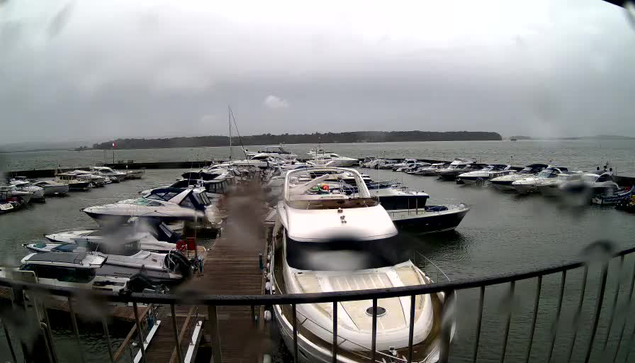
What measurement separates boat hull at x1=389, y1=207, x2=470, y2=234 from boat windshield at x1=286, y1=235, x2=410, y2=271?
7.77 m

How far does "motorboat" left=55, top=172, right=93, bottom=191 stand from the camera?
2606 cm

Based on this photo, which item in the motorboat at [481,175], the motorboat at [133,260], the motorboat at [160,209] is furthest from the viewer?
the motorboat at [481,175]

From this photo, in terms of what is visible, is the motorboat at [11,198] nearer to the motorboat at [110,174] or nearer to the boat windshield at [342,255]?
the motorboat at [110,174]

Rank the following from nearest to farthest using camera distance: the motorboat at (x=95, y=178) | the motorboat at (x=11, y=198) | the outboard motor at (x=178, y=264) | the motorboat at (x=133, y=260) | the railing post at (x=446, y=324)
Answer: the railing post at (x=446, y=324) → the motorboat at (x=133, y=260) → the outboard motor at (x=178, y=264) → the motorboat at (x=11, y=198) → the motorboat at (x=95, y=178)

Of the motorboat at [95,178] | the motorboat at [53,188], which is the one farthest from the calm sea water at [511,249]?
the motorboat at [95,178]

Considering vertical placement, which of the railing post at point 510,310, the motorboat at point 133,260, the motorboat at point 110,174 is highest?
the railing post at point 510,310

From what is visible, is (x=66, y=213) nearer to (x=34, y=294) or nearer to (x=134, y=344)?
(x=134, y=344)

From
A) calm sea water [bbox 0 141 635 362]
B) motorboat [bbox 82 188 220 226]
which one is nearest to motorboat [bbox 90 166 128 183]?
calm sea water [bbox 0 141 635 362]

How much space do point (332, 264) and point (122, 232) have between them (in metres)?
7.90

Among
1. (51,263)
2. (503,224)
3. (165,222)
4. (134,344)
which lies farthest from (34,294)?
(503,224)

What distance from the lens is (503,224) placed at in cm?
1152

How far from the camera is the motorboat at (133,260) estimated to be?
8141 mm

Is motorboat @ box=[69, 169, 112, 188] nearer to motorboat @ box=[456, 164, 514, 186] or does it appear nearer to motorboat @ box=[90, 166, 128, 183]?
motorboat @ box=[90, 166, 128, 183]

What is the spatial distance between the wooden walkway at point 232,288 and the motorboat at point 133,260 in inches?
32.4
